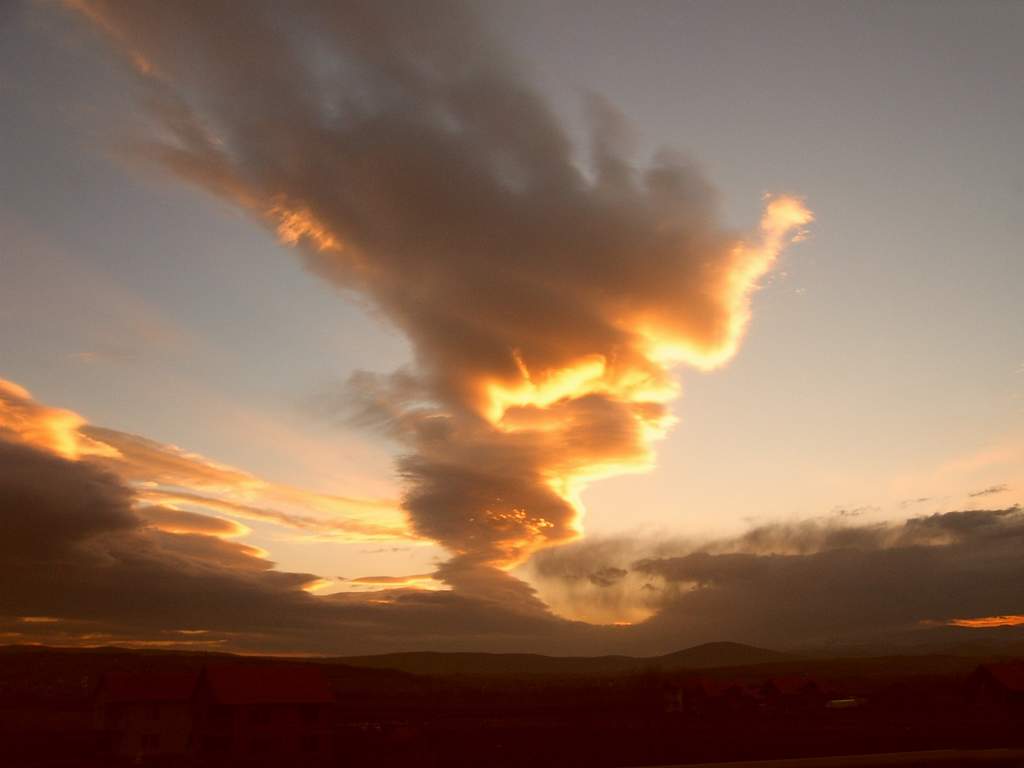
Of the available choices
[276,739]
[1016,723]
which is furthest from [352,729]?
[1016,723]

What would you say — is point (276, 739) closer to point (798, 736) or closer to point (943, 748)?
point (798, 736)

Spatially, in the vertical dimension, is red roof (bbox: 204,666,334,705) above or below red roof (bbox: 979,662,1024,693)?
below

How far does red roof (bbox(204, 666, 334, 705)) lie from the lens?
2375 inches

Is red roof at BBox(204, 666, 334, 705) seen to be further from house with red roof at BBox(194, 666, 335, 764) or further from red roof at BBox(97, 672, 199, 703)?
red roof at BBox(97, 672, 199, 703)

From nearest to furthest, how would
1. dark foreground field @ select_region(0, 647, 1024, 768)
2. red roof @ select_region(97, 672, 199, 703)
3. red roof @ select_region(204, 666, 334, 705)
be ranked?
1. dark foreground field @ select_region(0, 647, 1024, 768)
2. red roof @ select_region(97, 672, 199, 703)
3. red roof @ select_region(204, 666, 334, 705)

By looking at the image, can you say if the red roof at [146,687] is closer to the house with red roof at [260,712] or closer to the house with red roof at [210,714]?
the house with red roof at [210,714]

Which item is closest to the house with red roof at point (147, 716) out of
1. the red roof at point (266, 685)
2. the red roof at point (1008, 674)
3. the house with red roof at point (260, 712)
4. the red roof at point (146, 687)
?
the red roof at point (146, 687)

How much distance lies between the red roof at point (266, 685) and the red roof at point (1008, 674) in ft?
234

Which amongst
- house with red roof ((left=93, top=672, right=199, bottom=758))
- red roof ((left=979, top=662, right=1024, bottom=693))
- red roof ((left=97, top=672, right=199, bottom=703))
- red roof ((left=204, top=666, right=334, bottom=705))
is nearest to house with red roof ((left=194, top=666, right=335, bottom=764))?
red roof ((left=204, top=666, right=334, bottom=705))

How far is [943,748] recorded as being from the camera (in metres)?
49.8

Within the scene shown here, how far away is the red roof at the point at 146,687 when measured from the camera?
59.5 meters

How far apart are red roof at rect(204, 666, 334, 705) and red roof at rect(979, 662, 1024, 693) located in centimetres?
7119

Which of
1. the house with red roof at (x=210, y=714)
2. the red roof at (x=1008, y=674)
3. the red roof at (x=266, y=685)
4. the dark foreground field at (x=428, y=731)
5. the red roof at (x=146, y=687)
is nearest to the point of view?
the dark foreground field at (x=428, y=731)

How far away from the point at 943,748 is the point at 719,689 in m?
63.9
